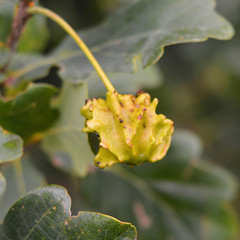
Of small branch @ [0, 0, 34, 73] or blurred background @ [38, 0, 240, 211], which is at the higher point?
small branch @ [0, 0, 34, 73]

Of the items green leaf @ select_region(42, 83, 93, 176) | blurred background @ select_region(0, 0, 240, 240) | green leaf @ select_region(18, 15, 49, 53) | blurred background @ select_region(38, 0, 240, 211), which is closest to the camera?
green leaf @ select_region(42, 83, 93, 176)

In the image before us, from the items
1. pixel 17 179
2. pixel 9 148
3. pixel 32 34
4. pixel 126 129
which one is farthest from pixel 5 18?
pixel 126 129

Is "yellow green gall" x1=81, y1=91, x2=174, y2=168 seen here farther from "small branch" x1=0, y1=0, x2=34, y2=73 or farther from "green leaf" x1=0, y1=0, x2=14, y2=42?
"green leaf" x1=0, y1=0, x2=14, y2=42

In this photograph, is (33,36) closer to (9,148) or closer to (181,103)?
(9,148)

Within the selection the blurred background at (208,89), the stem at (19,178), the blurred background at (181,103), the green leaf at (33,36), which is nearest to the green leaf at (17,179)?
the stem at (19,178)

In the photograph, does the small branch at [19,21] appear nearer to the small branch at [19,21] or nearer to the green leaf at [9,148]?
the small branch at [19,21]

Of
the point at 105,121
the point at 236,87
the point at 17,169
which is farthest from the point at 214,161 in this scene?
the point at 105,121

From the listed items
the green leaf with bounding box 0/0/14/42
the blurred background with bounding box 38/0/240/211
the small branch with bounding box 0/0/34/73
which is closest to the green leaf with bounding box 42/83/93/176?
the small branch with bounding box 0/0/34/73

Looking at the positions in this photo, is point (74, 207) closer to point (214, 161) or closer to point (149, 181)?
point (149, 181)
